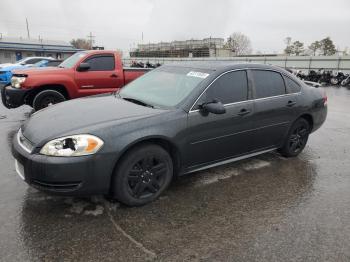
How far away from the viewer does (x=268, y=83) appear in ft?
16.1

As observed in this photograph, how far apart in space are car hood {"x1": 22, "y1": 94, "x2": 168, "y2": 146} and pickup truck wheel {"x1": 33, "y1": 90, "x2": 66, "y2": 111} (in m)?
3.66

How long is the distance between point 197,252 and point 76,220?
4.13 feet

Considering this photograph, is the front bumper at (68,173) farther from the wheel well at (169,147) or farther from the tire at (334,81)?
the tire at (334,81)

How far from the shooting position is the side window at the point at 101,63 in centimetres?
840

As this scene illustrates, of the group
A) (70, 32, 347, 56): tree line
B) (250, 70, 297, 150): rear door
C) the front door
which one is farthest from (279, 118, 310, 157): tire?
(70, 32, 347, 56): tree line

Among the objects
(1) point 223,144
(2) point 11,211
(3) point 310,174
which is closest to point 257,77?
(1) point 223,144

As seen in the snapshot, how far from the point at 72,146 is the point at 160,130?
94 cm

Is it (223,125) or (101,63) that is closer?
(223,125)

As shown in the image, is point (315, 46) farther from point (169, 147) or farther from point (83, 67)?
point (169, 147)

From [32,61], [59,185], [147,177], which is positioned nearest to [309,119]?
[147,177]

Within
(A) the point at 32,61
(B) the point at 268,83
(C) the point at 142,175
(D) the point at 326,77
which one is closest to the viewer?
(C) the point at 142,175

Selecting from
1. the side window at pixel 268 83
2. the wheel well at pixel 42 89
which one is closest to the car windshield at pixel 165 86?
the side window at pixel 268 83

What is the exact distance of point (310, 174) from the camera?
4844 millimetres

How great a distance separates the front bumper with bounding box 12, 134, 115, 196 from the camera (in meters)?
3.10
